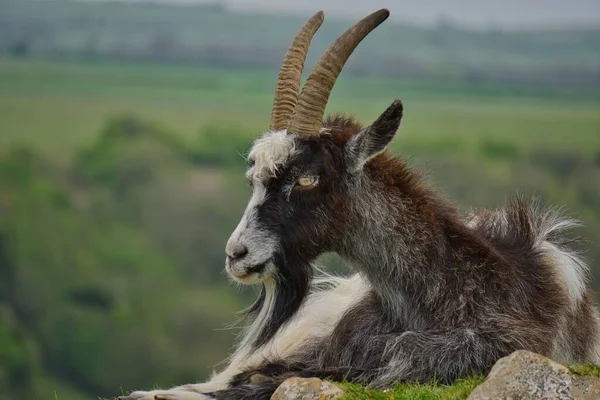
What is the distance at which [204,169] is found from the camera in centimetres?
9650

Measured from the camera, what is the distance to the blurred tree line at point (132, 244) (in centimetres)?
6894

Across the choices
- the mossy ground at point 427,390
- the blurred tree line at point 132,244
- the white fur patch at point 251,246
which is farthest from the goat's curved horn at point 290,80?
the blurred tree line at point 132,244

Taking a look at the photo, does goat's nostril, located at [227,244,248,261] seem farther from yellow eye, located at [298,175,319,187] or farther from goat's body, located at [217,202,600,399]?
goat's body, located at [217,202,600,399]

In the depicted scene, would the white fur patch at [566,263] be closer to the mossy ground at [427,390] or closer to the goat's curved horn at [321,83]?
the mossy ground at [427,390]

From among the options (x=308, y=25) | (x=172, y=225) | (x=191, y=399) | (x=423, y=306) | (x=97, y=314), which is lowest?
(x=97, y=314)

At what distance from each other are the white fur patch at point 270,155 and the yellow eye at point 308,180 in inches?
8.1

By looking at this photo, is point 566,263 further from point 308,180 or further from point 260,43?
point 260,43

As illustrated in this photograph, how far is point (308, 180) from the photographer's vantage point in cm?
961

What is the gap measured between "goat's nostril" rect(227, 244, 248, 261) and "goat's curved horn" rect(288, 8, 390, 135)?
1109 mm

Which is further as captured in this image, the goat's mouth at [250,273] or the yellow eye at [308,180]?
the yellow eye at [308,180]

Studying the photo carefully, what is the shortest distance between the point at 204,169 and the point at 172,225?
36.8 feet

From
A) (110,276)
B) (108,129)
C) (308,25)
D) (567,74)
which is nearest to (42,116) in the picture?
(108,129)

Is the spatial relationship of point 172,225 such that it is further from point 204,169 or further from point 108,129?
point 108,129

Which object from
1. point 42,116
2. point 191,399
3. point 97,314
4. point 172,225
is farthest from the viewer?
point 42,116
